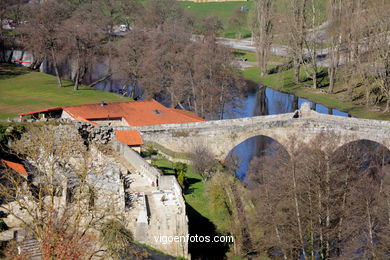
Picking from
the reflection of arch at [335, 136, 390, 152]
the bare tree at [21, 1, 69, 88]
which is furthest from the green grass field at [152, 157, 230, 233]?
the bare tree at [21, 1, 69, 88]

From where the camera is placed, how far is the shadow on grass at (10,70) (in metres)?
74.4

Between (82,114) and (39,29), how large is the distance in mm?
32352

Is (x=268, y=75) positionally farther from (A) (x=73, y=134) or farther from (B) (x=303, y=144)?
(A) (x=73, y=134)

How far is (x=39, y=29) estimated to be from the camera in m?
73.2

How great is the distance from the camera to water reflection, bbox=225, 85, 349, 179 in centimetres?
4547

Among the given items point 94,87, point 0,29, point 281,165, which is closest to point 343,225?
point 281,165

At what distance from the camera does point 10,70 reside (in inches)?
3051

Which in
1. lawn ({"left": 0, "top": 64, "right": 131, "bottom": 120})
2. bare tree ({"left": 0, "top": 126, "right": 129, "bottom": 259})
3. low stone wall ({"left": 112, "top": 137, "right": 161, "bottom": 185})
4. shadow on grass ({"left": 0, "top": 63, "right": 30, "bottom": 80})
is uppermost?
bare tree ({"left": 0, "top": 126, "right": 129, "bottom": 259})

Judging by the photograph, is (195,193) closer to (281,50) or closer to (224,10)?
(281,50)

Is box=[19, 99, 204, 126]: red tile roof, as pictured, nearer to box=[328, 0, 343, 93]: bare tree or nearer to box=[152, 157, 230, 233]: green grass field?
box=[152, 157, 230, 233]: green grass field

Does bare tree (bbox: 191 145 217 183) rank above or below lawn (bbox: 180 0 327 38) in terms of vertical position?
below

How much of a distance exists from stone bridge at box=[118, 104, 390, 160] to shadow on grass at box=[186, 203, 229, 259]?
1022cm

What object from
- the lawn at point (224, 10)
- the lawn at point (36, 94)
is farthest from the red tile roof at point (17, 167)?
the lawn at point (224, 10)

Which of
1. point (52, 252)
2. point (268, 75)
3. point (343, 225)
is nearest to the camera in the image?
point (52, 252)
